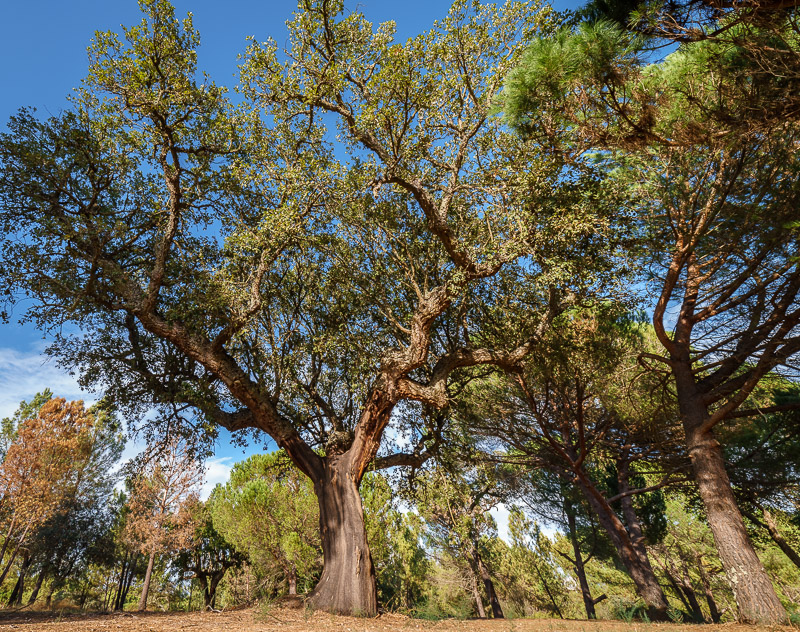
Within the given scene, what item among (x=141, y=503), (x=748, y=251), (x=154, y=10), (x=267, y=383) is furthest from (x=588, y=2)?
(x=141, y=503)

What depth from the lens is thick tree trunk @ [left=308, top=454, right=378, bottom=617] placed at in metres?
7.17

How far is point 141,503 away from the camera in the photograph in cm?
1978

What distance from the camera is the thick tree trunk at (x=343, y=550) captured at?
7168 mm

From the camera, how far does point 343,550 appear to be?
7.74 m

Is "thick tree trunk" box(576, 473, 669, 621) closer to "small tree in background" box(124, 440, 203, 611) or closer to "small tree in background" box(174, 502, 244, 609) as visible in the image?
"small tree in background" box(124, 440, 203, 611)

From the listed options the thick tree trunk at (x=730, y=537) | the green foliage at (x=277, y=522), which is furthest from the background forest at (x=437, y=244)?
the green foliage at (x=277, y=522)

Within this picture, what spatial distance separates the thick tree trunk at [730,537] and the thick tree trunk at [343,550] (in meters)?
6.42

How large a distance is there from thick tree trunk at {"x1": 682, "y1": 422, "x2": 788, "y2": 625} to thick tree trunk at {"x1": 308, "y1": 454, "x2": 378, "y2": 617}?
21.1 feet

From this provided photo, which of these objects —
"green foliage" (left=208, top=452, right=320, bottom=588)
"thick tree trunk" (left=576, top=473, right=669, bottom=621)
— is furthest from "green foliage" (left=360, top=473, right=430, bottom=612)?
"thick tree trunk" (left=576, top=473, right=669, bottom=621)

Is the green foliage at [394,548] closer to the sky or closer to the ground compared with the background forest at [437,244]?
closer to the ground

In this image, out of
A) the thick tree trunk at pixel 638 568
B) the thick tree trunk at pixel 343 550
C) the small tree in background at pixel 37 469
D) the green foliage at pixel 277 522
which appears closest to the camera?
the thick tree trunk at pixel 343 550

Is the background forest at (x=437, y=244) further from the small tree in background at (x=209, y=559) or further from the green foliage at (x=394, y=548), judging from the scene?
the small tree in background at (x=209, y=559)

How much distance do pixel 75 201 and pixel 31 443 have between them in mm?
18238

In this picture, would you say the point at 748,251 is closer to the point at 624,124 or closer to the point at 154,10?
the point at 624,124
